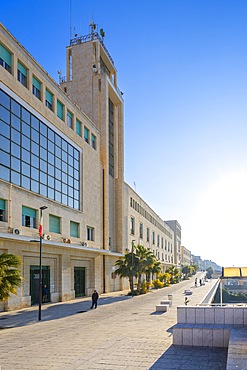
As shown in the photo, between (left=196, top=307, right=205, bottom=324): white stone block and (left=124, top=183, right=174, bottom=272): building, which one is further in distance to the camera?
(left=124, top=183, right=174, bottom=272): building

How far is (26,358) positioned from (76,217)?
2617 cm

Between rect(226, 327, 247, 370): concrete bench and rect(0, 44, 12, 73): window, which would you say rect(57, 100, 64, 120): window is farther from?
rect(226, 327, 247, 370): concrete bench

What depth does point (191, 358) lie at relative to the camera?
1205 centimetres

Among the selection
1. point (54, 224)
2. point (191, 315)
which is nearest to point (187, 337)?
point (191, 315)

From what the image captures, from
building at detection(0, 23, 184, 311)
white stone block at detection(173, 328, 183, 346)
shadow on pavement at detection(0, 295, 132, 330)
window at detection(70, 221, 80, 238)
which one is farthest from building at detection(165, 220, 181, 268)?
white stone block at detection(173, 328, 183, 346)

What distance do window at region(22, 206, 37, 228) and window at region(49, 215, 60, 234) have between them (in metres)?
2.86

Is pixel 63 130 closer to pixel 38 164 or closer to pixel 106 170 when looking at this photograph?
pixel 38 164

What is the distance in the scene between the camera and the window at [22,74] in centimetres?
2991

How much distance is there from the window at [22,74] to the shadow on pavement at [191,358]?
2301 cm

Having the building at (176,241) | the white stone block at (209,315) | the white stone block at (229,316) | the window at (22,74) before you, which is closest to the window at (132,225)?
the window at (22,74)

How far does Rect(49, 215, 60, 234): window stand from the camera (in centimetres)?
3358

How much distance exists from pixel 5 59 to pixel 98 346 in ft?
69.0

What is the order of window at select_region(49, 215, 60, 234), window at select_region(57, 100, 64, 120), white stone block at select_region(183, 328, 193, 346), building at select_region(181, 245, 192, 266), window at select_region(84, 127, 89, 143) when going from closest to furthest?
white stone block at select_region(183, 328, 193, 346) → window at select_region(49, 215, 60, 234) → window at select_region(57, 100, 64, 120) → window at select_region(84, 127, 89, 143) → building at select_region(181, 245, 192, 266)

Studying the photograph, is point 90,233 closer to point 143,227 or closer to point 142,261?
point 142,261
